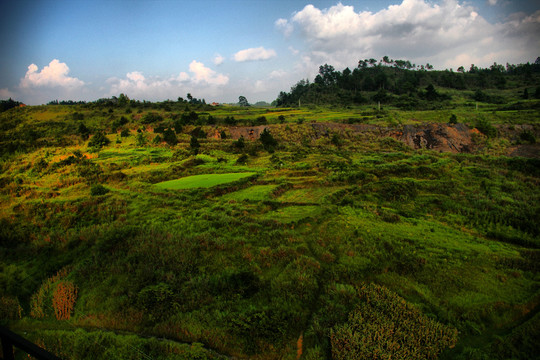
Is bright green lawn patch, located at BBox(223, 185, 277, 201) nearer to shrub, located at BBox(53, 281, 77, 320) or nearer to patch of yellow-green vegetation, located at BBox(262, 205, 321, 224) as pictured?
patch of yellow-green vegetation, located at BBox(262, 205, 321, 224)

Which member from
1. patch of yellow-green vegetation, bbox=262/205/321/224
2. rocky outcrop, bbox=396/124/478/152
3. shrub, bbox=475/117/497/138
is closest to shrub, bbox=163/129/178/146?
patch of yellow-green vegetation, bbox=262/205/321/224

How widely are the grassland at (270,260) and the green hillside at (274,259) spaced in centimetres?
5

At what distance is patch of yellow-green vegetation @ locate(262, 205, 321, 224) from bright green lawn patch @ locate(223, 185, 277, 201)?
2073mm

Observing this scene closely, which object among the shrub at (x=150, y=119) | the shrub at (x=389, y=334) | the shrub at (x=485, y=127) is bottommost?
the shrub at (x=389, y=334)

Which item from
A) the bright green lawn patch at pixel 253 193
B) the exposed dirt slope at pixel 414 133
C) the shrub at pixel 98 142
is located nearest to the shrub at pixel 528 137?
the exposed dirt slope at pixel 414 133

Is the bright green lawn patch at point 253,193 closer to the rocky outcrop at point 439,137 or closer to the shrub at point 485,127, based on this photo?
the rocky outcrop at point 439,137

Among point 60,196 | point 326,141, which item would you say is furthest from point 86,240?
point 326,141

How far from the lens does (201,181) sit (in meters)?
19.1

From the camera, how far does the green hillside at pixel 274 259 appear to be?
5.77 metres

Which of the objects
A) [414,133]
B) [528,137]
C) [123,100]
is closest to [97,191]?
[414,133]

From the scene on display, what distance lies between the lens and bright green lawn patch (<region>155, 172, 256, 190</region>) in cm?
1789

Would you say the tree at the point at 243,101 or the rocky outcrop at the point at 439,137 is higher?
the tree at the point at 243,101

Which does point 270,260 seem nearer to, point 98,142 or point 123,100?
point 98,142

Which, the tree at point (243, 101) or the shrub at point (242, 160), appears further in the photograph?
the tree at point (243, 101)
